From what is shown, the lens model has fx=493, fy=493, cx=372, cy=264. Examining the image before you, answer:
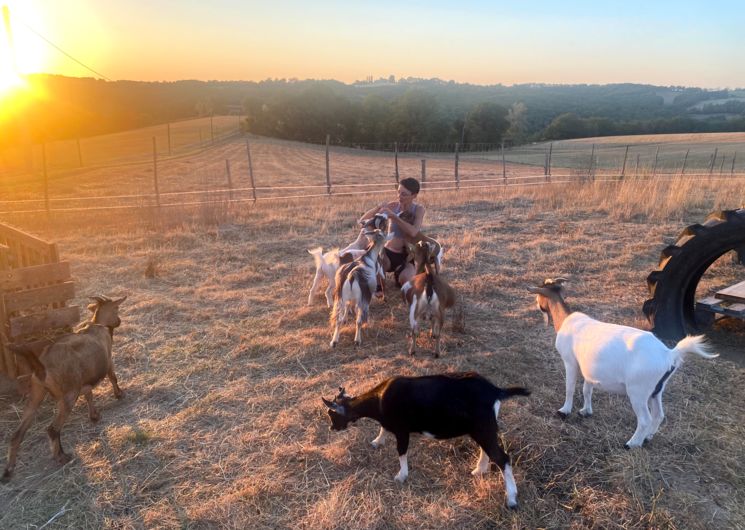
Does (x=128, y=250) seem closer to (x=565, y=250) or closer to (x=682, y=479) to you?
(x=565, y=250)

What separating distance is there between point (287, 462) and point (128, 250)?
7688mm

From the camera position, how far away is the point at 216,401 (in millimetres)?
4375

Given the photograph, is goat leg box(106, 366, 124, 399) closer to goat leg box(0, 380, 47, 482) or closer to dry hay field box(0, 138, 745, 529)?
dry hay field box(0, 138, 745, 529)

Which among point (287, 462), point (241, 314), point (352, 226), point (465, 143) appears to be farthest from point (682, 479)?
point (465, 143)

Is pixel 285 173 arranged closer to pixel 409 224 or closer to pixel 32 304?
pixel 409 224

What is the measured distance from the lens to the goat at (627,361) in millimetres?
3197

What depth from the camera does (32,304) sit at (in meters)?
4.40

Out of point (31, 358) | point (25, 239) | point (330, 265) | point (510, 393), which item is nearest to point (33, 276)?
point (25, 239)

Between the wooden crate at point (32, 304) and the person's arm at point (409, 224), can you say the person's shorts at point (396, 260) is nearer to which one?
the person's arm at point (409, 224)

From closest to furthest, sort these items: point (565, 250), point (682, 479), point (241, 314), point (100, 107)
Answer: point (682, 479) < point (241, 314) < point (565, 250) < point (100, 107)

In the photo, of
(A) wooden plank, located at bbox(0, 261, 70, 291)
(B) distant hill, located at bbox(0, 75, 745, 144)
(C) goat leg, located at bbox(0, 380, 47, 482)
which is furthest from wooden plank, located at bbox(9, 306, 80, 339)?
(B) distant hill, located at bbox(0, 75, 745, 144)

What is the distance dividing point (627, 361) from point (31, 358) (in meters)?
4.12

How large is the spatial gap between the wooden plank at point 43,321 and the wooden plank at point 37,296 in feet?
0.47

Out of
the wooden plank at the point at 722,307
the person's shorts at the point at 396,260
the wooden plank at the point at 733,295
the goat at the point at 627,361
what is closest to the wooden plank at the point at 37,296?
the person's shorts at the point at 396,260
